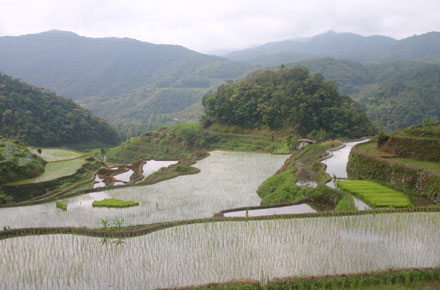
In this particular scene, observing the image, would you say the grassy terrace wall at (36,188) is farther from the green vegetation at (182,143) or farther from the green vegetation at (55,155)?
the green vegetation at (182,143)

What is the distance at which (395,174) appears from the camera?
1176cm

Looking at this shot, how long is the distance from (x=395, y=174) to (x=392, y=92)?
223 feet

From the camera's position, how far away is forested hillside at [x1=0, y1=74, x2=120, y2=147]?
48094 mm

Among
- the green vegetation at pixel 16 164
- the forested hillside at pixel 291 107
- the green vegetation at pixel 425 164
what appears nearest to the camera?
the green vegetation at pixel 425 164

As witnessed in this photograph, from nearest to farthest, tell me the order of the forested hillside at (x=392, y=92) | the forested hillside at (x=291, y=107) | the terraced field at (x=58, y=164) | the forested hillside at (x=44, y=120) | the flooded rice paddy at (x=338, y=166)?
the flooded rice paddy at (x=338, y=166), the terraced field at (x=58, y=164), the forested hillside at (x=291, y=107), the forested hillside at (x=44, y=120), the forested hillside at (x=392, y=92)

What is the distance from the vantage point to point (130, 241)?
27.1 ft

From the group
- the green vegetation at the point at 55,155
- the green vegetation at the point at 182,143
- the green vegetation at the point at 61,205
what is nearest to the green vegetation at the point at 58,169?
the green vegetation at the point at 55,155

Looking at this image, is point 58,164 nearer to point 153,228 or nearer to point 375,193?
point 153,228

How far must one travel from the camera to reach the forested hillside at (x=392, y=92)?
190 ft

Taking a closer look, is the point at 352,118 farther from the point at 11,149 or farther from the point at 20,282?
the point at 20,282

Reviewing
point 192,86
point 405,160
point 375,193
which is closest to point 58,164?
point 375,193

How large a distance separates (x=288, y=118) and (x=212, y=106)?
13.7m

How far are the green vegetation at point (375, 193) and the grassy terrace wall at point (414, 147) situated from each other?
2.87 m

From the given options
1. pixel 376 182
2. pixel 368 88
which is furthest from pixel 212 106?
pixel 368 88
